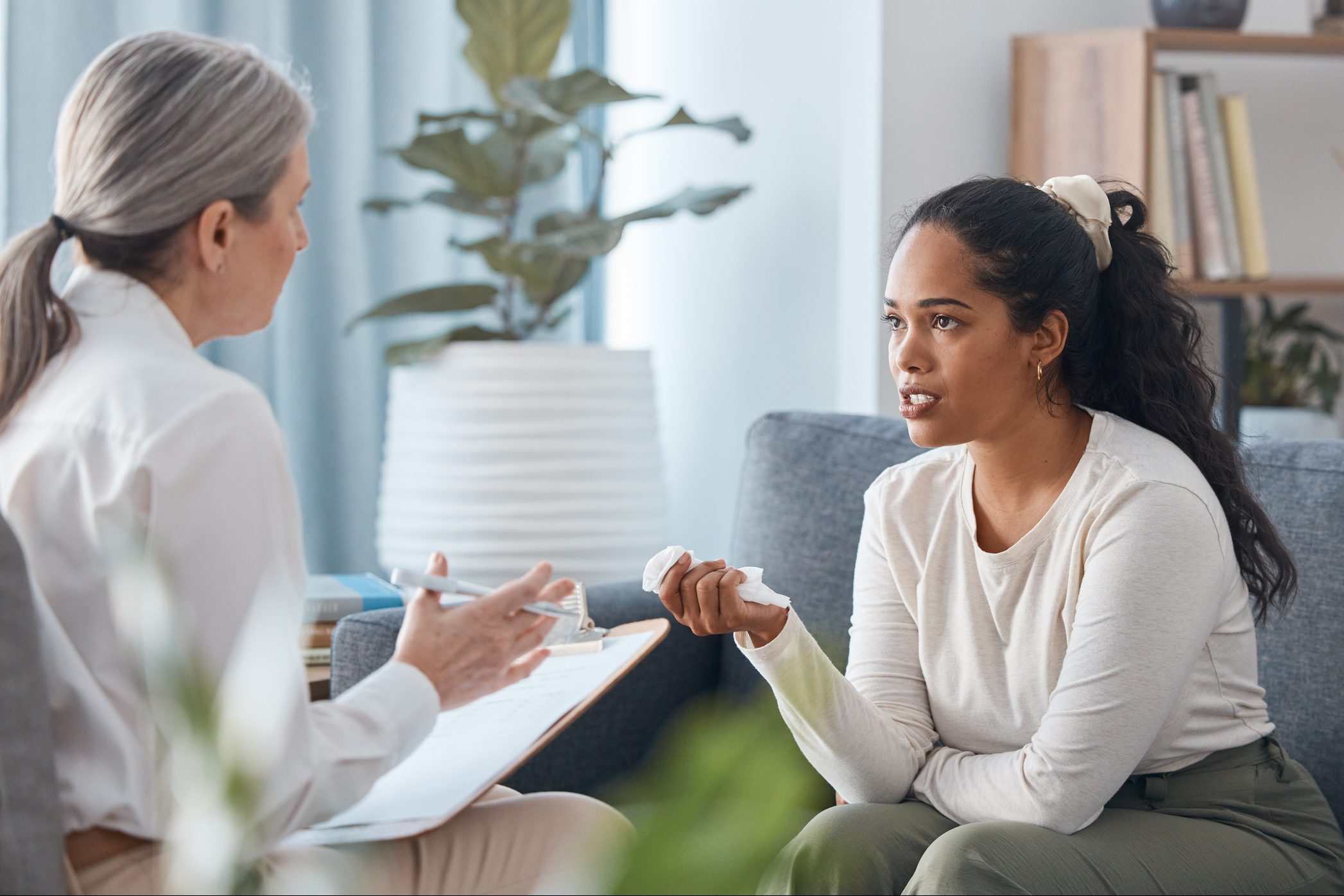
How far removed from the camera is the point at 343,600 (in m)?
1.75

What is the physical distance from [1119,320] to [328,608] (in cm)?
107

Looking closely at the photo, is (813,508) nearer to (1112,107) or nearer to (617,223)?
(617,223)

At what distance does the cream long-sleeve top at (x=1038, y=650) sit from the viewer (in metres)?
1.12

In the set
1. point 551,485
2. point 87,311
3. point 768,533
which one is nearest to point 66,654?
point 87,311

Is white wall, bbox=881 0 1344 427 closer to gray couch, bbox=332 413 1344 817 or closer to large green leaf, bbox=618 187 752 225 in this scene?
large green leaf, bbox=618 187 752 225

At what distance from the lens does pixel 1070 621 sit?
1.20 meters

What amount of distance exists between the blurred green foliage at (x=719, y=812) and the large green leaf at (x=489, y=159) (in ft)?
6.65

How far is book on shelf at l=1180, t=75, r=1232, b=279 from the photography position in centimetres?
219

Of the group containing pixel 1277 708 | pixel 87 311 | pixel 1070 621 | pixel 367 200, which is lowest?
pixel 1277 708

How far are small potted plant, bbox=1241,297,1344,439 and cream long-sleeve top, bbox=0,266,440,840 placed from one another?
1934mm

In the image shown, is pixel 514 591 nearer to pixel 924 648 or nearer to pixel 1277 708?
pixel 924 648

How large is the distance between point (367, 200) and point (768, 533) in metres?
1.09

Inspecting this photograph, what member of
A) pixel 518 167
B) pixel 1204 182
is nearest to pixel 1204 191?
pixel 1204 182

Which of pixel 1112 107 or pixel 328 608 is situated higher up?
pixel 1112 107
